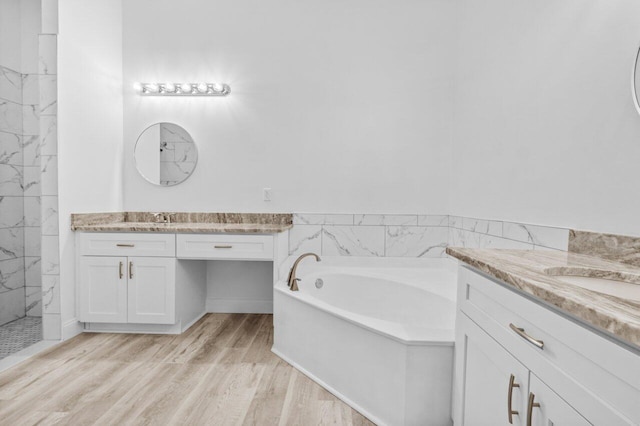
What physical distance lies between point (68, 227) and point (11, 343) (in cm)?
87

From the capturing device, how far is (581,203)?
5.10 ft

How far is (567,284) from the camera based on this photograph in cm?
86

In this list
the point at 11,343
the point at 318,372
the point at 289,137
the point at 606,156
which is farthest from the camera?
the point at 289,137

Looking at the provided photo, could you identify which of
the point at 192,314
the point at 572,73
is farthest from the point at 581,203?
the point at 192,314

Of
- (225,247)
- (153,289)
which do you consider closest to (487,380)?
(225,247)

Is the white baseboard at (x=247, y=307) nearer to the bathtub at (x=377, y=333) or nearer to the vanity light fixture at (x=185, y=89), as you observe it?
the bathtub at (x=377, y=333)

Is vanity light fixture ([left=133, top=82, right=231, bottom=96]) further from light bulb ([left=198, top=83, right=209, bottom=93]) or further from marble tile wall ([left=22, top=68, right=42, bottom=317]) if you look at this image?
marble tile wall ([left=22, top=68, right=42, bottom=317])

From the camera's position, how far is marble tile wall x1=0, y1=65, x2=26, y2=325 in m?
2.79

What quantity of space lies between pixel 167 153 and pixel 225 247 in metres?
1.20

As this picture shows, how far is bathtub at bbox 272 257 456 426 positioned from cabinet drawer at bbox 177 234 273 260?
0.29 metres

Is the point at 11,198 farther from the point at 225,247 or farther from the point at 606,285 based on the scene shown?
the point at 606,285

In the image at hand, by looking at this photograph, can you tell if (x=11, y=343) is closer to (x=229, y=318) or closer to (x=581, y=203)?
(x=229, y=318)

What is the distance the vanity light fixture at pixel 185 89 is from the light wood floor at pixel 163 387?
2066 millimetres

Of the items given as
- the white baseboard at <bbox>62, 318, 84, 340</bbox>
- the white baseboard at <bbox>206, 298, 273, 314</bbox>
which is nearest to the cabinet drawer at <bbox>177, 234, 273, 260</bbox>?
the white baseboard at <bbox>206, 298, 273, 314</bbox>
